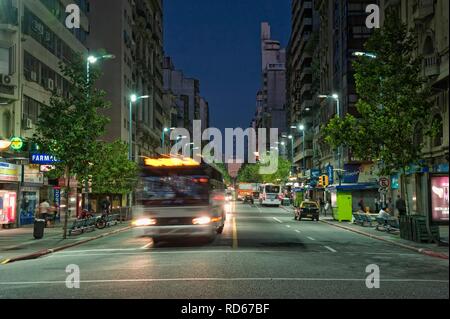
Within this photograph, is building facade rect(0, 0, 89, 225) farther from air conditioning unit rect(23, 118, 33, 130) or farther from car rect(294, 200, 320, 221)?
car rect(294, 200, 320, 221)

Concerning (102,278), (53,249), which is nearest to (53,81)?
Answer: (53,249)

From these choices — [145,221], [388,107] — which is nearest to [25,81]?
[145,221]

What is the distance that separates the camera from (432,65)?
3152 centimetres

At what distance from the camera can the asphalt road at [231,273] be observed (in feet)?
35.8

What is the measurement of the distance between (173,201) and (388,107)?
1290 centimetres

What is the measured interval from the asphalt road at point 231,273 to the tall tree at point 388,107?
752 cm

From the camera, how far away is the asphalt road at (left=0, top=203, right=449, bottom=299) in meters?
10.9

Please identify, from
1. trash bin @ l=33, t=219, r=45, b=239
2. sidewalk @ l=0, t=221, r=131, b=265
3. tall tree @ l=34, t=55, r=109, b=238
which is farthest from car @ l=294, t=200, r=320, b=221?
trash bin @ l=33, t=219, r=45, b=239

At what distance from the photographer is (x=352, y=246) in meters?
22.7

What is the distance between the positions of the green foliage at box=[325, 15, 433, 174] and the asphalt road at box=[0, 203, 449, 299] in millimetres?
7590

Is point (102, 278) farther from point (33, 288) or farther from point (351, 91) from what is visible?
point (351, 91)

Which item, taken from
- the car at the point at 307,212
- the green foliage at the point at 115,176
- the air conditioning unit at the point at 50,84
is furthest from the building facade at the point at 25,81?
the car at the point at 307,212

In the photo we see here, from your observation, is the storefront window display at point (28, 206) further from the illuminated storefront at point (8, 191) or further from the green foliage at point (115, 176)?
the green foliage at point (115, 176)

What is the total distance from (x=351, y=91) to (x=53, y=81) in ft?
123
